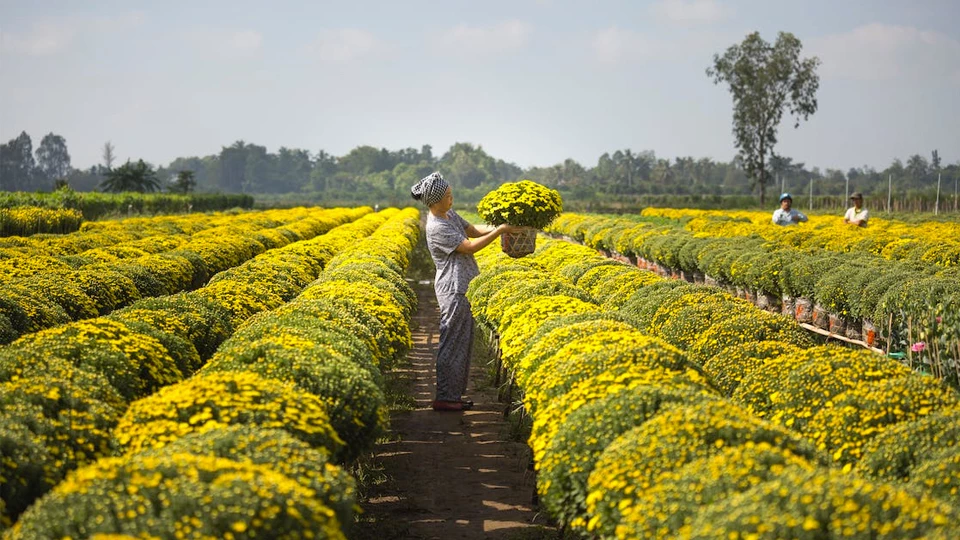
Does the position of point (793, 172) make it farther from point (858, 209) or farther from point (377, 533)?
point (377, 533)

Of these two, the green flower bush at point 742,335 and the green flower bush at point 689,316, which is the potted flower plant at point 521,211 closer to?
the green flower bush at point 689,316

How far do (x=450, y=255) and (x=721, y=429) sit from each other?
576cm

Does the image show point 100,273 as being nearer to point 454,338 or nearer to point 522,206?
point 454,338

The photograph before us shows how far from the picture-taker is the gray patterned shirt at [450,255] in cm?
994

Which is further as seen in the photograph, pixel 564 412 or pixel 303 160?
pixel 303 160

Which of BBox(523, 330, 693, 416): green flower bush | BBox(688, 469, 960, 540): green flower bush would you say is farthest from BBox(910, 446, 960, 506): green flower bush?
BBox(523, 330, 693, 416): green flower bush

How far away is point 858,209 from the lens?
65.8ft

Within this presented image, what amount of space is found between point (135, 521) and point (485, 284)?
8.99 metres

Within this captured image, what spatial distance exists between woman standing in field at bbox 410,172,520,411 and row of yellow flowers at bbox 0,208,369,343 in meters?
4.11

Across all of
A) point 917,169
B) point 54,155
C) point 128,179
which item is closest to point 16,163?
point 54,155

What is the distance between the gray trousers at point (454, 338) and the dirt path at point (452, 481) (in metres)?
0.54

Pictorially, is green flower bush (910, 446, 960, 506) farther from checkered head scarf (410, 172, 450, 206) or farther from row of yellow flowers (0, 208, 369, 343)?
row of yellow flowers (0, 208, 369, 343)

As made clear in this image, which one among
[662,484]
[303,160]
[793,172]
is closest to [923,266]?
[662,484]

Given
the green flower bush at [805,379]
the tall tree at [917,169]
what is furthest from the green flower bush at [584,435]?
the tall tree at [917,169]
